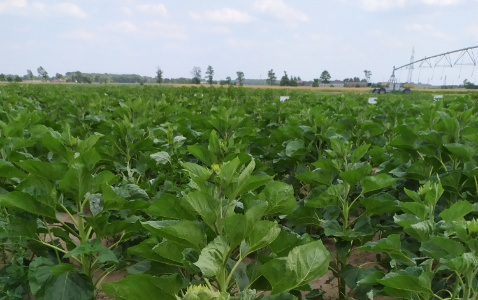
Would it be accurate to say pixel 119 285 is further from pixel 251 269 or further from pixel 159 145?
pixel 159 145

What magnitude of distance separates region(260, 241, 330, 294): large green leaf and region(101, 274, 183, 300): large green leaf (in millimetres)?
325

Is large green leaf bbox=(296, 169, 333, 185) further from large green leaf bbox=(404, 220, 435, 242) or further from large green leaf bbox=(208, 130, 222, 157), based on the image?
large green leaf bbox=(404, 220, 435, 242)

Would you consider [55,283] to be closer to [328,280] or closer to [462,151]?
[328,280]

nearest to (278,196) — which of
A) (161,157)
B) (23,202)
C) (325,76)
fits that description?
(23,202)

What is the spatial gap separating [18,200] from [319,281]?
2707mm

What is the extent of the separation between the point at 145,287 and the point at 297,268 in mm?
516

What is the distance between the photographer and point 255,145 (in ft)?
15.1

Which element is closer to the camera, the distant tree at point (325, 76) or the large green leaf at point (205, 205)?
the large green leaf at point (205, 205)

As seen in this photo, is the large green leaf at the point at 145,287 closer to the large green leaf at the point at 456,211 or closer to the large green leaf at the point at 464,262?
the large green leaf at the point at 464,262

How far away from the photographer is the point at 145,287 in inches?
52.1

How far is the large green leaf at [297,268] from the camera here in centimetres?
125

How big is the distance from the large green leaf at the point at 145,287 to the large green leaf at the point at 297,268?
33 centimetres

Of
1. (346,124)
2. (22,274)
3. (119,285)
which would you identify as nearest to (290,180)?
(346,124)

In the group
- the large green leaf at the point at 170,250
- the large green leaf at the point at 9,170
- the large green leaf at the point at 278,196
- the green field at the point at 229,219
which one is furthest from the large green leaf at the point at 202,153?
the large green leaf at the point at 9,170
